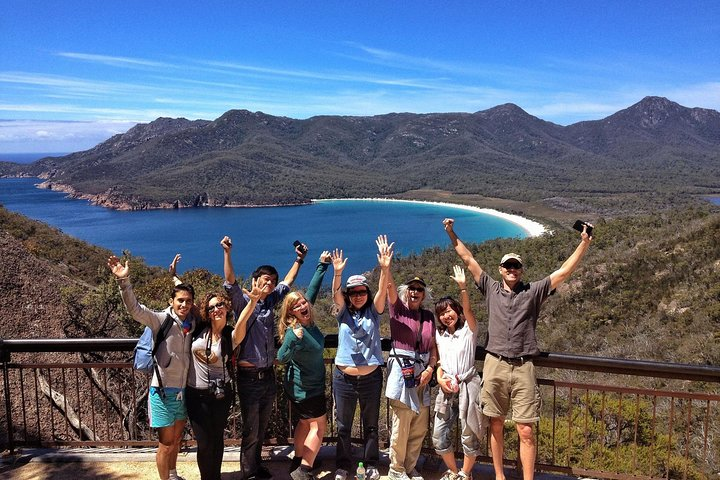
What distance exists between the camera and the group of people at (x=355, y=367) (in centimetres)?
340

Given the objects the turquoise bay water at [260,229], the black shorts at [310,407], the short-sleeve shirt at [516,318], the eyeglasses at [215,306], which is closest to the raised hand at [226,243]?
the eyeglasses at [215,306]

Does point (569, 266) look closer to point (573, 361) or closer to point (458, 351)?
point (573, 361)

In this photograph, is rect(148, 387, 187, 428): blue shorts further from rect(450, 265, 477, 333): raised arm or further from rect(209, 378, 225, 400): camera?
rect(450, 265, 477, 333): raised arm

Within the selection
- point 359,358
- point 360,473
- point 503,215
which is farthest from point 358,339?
point 503,215

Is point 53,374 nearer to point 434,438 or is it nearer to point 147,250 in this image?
point 434,438

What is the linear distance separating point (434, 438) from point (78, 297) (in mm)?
8078

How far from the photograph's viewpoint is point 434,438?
3.59m

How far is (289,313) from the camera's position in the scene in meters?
3.61

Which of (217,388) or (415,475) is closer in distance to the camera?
(217,388)

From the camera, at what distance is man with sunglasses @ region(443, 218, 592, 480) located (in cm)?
346

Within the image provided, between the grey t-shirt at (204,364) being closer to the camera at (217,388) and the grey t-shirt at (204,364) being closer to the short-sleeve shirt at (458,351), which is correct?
the camera at (217,388)

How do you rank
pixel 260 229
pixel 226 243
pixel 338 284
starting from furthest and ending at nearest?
1. pixel 260 229
2. pixel 226 243
3. pixel 338 284

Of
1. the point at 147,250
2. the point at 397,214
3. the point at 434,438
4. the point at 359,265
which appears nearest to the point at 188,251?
the point at 147,250

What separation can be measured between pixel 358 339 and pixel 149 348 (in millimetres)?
1335
